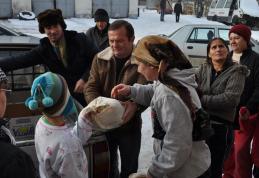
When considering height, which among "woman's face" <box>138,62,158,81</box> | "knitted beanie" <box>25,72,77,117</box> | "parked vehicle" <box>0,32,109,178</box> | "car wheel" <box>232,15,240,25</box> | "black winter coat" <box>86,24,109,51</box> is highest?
"woman's face" <box>138,62,158,81</box>

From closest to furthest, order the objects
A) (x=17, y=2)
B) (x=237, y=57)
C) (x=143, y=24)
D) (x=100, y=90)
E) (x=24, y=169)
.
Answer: (x=24, y=169) < (x=100, y=90) < (x=237, y=57) < (x=17, y=2) < (x=143, y=24)

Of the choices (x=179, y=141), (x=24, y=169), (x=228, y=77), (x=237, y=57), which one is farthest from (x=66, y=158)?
(x=237, y=57)

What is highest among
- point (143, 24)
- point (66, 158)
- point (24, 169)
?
point (24, 169)

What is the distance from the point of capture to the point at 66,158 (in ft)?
7.45

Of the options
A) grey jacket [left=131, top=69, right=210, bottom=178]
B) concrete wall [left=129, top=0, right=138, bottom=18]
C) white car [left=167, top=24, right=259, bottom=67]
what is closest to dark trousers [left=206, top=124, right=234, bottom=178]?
grey jacket [left=131, top=69, right=210, bottom=178]

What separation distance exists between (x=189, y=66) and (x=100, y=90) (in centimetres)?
117

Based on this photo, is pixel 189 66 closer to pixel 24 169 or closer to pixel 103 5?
pixel 24 169

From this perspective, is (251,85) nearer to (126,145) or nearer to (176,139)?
(126,145)

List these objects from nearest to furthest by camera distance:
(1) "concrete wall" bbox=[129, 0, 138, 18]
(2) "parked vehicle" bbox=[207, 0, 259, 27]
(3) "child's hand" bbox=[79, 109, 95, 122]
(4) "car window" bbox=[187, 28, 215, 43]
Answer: (3) "child's hand" bbox=[79, 109, 95, 122]
(4) "car window" bbox=[187, 28, 215, 43]
(2) "parked vehicle" bbox=[207, 0, 259, 27]
(1) "concrete wall" bbox=[129, 0, 138, 18]

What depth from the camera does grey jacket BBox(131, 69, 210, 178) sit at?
220 cm

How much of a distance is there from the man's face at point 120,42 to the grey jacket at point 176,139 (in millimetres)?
854

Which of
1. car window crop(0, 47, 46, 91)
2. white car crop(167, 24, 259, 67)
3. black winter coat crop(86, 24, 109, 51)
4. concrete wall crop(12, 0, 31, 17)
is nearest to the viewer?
car window crop(0, 47, 46, 91)

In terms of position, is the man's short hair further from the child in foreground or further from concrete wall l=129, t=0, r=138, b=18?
concrete wall l=129, t=0, r=138, b=18

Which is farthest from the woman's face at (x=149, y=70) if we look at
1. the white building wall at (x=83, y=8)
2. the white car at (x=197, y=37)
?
the white building wall at (x=83, y=8)
